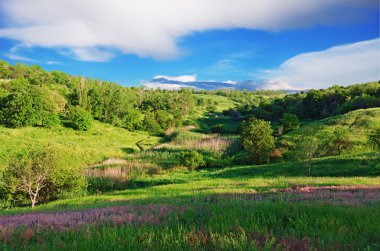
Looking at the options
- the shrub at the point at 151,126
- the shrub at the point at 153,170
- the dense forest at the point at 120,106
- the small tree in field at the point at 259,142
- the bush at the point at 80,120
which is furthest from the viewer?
the shrub at the point at 151,126

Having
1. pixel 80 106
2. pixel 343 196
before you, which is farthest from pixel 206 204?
pixel 80 106

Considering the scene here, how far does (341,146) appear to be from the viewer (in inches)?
1641

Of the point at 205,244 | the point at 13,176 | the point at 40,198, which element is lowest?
the point at 40,198

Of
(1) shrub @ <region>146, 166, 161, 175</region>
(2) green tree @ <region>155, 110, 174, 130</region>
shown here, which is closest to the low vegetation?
(1) shrub @ <region>146, 166, 161, 175</region>

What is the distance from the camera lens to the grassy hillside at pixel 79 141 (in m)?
55.2

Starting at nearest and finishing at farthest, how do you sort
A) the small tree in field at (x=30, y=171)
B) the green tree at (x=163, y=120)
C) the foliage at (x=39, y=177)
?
the small tree in field at (x=30, y=171), the foliage at (x=39, y=177), the green tree at (x=163, y=120)

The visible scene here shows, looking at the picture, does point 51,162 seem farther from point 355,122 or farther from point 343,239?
point 355,122

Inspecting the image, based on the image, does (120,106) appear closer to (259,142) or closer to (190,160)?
(190,160)

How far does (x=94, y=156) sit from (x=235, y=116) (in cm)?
7453

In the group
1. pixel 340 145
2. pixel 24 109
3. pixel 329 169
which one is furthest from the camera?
pixel 24 109

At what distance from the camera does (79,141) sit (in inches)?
2721

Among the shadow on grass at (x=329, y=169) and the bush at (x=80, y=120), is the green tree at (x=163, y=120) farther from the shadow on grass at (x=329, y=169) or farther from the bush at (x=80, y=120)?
the shadow on grass at (x=329, y=169)

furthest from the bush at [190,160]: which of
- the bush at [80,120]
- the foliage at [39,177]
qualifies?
the bush at [80,120]

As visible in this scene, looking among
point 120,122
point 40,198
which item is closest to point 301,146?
point 40,198
